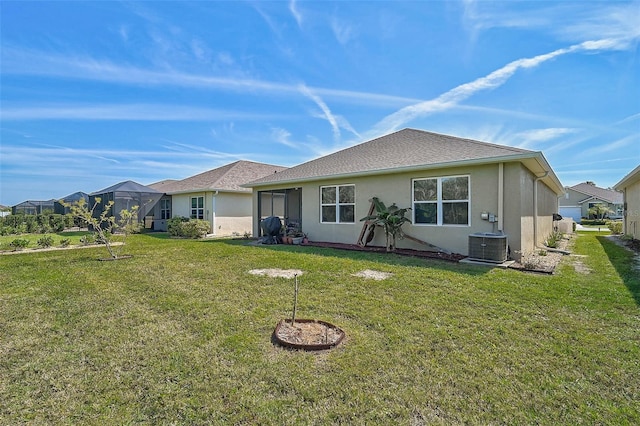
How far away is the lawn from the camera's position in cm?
224

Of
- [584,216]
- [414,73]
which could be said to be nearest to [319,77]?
[414,73]

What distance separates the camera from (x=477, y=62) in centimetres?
986

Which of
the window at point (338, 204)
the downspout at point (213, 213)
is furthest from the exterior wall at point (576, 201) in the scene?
the downspout at point (213, 213)

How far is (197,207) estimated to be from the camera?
1780 centimetres

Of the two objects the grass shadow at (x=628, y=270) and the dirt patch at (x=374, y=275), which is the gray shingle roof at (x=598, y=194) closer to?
the grass shadow at (x=628, y=270)

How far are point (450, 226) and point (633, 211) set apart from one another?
11.7 m

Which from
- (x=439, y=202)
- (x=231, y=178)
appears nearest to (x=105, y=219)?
(x=231, y=178)

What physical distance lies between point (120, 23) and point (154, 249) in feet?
23.2

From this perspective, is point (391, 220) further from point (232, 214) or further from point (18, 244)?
point (18, 244)

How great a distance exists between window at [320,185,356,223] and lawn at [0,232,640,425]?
5.44 m

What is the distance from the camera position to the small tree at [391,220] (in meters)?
9.27

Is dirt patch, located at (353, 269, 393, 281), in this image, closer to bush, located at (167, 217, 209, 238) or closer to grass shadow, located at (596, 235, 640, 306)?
grass shadow, located at (596, 235, 640, 306)

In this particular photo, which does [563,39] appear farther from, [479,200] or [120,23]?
[120,23]

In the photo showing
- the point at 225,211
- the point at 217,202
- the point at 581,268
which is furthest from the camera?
the point at 225,211
